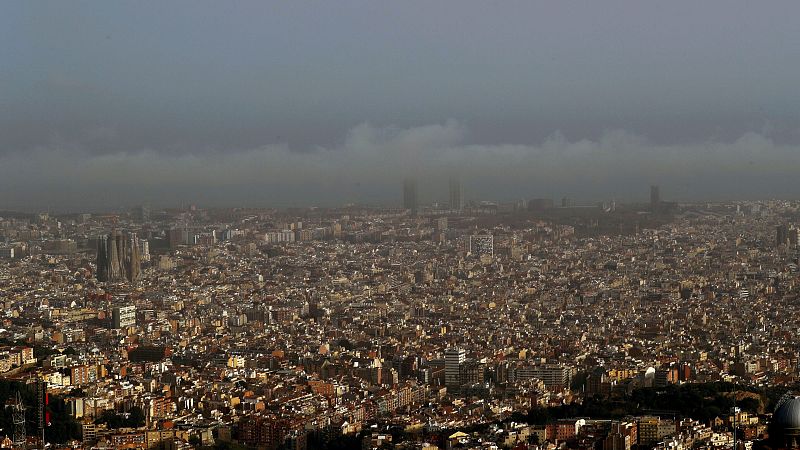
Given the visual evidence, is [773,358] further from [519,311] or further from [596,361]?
[519,311]

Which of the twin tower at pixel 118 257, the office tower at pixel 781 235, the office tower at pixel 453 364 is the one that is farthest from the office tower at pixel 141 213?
the office tower at pixel 453 364

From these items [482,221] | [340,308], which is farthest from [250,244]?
[340,308]

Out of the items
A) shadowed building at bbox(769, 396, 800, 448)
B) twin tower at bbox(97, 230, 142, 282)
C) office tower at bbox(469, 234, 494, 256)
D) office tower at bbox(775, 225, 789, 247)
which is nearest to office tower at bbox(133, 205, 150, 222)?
twin tower at bbox(97, 230, 142, 282)

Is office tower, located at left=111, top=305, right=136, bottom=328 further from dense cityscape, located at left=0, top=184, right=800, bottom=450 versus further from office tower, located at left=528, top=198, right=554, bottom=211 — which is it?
office tower, located at left=528, top=198, right=554, bottom=211

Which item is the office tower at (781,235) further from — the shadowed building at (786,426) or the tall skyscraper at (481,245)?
the shadowed building at (786,426)

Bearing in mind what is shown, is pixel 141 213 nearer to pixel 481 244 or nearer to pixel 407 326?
pixel 481 244

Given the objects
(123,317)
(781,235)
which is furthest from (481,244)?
(123,317)
